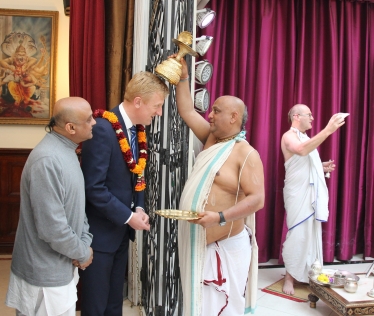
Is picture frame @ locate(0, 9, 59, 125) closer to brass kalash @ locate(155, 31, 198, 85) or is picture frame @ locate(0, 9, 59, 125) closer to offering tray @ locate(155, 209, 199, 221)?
brass kalash @ locate(155, 31, 198, 85)

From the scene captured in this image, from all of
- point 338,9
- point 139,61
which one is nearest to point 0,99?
point 139,61

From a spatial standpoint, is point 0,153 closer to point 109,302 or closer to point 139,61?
point 139,61

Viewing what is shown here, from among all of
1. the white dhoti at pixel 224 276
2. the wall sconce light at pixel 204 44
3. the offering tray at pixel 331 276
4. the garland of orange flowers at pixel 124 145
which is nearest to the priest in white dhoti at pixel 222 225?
the white dhoti at pixel 224 276

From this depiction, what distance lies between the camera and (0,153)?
4738 millimetres

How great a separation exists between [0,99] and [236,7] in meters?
2.66

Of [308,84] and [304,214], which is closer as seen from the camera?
[304,214]

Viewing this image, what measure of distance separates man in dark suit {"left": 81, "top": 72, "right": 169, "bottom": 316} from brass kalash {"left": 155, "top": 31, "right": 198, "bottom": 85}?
0.05 m

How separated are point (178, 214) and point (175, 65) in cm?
74

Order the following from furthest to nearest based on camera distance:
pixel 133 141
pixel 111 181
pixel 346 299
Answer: pixel 346 299
pixel 133 141
pixel 111 181

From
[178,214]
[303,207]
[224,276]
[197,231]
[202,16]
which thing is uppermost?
[202,16]

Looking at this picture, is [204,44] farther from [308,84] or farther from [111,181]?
[308,84]

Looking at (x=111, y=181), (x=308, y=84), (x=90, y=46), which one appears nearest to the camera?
(x=111, y=181)

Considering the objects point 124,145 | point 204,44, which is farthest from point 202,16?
point 124,145

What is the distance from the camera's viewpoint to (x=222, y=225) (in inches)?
90.0
